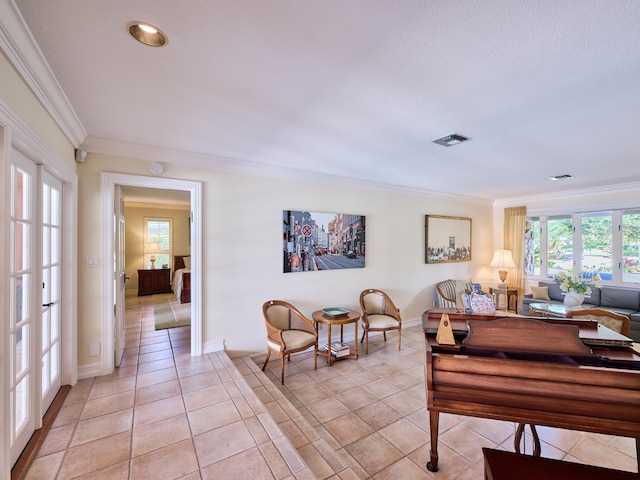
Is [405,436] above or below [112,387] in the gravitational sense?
below

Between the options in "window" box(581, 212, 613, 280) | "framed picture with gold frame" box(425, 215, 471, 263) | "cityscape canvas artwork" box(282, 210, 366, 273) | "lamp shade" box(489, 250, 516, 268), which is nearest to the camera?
"cityscape canvas artwork" box(282, 210, 366, 273)

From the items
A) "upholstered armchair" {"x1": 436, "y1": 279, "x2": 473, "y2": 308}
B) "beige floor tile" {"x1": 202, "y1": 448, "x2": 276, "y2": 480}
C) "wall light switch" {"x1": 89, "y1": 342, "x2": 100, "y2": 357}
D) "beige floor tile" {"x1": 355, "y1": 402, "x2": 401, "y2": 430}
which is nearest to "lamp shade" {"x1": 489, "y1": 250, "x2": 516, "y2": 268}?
"upholstered armchair" {"x1": 436, "y1": 279, "x2": 473, "y2": 308}

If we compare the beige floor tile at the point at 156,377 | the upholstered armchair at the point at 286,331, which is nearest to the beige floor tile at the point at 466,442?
the upholstered armchair at the point at 286,331

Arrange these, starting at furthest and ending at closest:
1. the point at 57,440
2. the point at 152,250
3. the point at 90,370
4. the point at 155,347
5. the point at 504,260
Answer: the point at 152,250
the point at 504,260
the point at 155,347
the point at 90,370
the point at 57,440

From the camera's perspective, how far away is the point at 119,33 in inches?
52.8

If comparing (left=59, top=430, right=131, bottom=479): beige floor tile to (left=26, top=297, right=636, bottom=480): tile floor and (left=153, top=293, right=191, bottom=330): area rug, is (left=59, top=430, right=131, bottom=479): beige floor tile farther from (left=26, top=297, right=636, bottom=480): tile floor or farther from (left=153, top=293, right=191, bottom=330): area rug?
(left=153, top=293, right=191, bottom=330): area rug

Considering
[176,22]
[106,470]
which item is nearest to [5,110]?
[176,22]

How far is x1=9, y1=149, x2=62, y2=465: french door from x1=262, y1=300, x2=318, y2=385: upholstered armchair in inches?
74.0

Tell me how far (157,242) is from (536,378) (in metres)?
8.26

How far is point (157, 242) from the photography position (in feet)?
24.9

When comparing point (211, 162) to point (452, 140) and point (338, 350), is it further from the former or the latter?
point (338, 350)

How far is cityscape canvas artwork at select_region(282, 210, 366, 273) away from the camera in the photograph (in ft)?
12.5

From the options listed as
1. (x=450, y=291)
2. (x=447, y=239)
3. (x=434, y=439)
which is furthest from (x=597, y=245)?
(x=434, y=439)

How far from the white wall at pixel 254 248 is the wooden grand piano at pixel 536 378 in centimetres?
231
